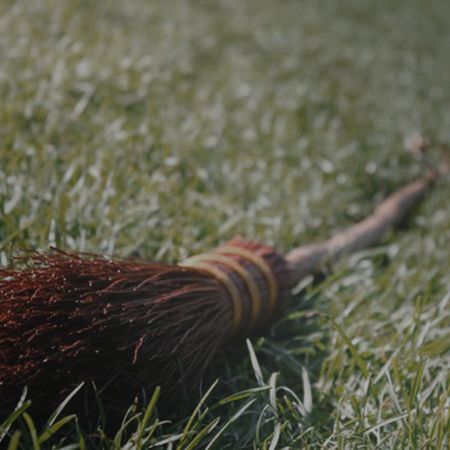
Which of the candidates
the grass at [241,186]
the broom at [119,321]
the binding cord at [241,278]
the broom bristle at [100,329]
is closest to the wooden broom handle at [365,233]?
the grass at [241,186]

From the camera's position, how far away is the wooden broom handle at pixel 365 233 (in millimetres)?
2949

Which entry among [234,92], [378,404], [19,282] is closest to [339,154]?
[234,92]

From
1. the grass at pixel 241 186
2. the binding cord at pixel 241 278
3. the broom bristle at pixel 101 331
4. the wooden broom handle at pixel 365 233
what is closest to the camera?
the broom bristle at pixel 101 331

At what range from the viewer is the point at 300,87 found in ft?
16.9

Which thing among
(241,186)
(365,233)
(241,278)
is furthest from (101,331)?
(365,233)

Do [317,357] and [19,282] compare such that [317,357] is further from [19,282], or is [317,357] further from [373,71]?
[373,71]

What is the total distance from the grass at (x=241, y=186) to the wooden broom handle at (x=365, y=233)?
0.08 metres

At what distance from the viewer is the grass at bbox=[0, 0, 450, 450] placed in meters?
2.00

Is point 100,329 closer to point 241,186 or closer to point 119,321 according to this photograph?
point 119,321

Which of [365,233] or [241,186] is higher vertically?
[241,186]

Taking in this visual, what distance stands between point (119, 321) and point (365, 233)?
1863 millimetres

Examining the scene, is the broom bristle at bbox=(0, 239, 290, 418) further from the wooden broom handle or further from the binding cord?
the wooden broom handle

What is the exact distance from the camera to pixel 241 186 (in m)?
3.54

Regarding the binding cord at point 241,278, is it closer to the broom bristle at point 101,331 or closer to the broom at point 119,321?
the broom at point 119,321
